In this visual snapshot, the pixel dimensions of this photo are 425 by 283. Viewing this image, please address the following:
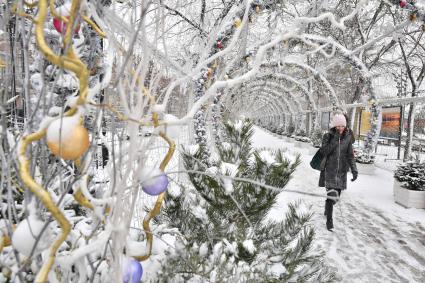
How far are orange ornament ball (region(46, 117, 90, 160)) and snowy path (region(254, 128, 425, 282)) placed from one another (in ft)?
6.00

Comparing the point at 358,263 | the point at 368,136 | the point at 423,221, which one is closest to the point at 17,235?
the point at 358,263

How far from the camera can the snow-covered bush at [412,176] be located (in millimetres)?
6453

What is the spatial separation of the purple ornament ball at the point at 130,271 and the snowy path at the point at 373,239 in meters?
1.53

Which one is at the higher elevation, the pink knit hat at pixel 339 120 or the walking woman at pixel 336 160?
the pink knit hat at pixel 339 120

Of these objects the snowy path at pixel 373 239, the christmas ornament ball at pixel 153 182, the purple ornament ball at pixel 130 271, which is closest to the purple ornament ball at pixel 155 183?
the christmas ornament ball at pixel 153 182

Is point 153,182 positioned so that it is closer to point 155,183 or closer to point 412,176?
point 155,183

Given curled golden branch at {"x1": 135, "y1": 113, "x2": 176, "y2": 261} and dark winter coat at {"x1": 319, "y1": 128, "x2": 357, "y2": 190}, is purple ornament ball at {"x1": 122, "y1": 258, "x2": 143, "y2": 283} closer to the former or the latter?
curled golden branch at {"x1": 135, "y1": 113, "x2": 176, "y2": 261}

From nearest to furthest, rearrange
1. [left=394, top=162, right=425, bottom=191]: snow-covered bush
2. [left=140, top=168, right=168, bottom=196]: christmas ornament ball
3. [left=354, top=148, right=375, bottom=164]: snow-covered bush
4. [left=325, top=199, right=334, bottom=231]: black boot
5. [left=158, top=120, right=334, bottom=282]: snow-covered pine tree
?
[left=140, top=168, right=168, bottom=196]: christmas ornament ball → [left=158, top=120, right=334, bottom=282]: snow-covered pine tree → [left=325, top=199, right=334, bottom=231]: black boot → [left=394, top=162, right=425, bottom=191]: snow-covered bush → [left=354, top=148, right=375, bottom=164]: snow-covered bush

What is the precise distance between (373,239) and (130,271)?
4807 millimetres

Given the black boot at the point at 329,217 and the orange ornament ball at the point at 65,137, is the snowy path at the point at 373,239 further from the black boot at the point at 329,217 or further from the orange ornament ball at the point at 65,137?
the orange ornament ball at the point at 65,137

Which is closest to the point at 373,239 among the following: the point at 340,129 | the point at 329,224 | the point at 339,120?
the point at 329,224

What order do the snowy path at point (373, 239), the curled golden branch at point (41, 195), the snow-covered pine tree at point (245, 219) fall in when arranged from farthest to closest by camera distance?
the snowy path at point (373, 239)
the snow-covered pine tree at point (245, 219)
the curled golden branch at point (41, 195)

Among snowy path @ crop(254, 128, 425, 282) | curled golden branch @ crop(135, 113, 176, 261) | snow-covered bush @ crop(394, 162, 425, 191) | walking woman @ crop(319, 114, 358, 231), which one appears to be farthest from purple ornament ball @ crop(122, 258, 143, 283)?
snow-covered bush @ crop(394, 162, 425, 191)

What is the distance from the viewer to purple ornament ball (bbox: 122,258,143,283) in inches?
32.7
